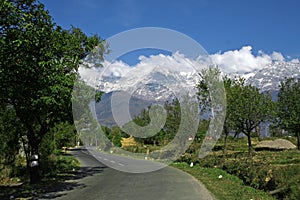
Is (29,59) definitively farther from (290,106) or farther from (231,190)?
(290,106)

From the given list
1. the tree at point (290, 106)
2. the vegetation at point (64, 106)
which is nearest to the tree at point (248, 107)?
the vegetation at point (64, 106)

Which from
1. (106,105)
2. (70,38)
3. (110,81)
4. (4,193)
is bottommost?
(4,193)

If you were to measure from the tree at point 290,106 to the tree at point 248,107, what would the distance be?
771cm

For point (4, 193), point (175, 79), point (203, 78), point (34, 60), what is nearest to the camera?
point (34, 60)

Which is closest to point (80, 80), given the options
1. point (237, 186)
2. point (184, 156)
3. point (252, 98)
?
point (237, 186)

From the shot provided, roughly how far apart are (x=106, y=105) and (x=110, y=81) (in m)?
1.48

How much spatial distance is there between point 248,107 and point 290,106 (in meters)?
12.4

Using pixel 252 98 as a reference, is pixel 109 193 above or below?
below

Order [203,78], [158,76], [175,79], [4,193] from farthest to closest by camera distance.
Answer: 1. [203,78]
2. [175,79]
3. [158,76]
4. [4,193]

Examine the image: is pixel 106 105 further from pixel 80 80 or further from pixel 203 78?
pixel 203 78

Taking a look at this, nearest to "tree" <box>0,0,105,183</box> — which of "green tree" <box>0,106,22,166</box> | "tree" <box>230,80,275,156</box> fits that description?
"green tree" <box>0,106,22,166</box>

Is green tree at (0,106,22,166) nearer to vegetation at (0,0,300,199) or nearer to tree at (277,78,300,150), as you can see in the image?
vegetation at (0,0,300,199)

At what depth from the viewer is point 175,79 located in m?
25.0

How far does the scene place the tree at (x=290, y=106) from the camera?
4469cm
